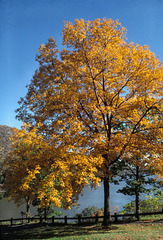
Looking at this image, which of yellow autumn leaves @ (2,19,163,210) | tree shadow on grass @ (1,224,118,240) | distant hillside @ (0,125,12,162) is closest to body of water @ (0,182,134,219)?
tree shadow on grass @ (1,224,118,240)

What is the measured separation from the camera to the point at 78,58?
1110cm

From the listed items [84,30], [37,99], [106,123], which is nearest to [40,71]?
[37,99]

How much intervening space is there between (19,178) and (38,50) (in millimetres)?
8052

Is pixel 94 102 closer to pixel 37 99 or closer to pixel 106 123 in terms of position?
pixel 106 123

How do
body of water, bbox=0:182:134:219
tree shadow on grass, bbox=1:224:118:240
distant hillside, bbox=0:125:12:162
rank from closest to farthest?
tree shadow on grass, bbox=1:224:118:240 → body of water, bbox=0:182:134:219 → distant hillside, bbox=0:125:12:162

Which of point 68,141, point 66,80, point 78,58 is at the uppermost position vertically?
point 78,58

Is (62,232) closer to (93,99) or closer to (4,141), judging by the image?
(93,99)

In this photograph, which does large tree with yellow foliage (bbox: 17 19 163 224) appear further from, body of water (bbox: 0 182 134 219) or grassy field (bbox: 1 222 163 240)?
body of water (bbox: 0 182 134 219)

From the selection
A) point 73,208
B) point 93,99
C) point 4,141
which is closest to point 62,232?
point 93,99

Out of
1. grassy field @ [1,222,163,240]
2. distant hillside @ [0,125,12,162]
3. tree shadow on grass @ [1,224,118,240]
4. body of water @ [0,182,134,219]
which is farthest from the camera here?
distant hillside @ [0,125,12,162]

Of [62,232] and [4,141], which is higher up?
[4,141]

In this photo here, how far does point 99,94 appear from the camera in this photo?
478 inches

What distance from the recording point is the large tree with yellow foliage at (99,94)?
10281 millimetres

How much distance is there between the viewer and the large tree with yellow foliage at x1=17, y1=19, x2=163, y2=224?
1028 cm
